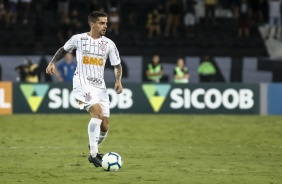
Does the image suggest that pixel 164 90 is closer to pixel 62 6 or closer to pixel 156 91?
pixel 156 91

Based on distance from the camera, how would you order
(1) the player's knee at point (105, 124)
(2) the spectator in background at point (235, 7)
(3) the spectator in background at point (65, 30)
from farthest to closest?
(2) the spectator in background at point (235, 7) → (3) the spectator in background at point (65, 30) → (1) the player's knee at point (105, 124)

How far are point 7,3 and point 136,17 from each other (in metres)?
5.41

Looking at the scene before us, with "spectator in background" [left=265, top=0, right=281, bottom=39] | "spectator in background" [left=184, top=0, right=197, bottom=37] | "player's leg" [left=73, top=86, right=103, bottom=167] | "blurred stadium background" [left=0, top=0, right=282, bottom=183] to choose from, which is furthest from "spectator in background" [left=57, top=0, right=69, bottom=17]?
"player's leg" [left=73, top=86, right=103, bottom=167]

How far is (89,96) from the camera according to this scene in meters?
12.2

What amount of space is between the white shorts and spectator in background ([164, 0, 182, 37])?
66.1 ft

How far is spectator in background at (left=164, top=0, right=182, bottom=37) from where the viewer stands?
32312 mm

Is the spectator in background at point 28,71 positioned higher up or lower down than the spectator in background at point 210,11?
lower down

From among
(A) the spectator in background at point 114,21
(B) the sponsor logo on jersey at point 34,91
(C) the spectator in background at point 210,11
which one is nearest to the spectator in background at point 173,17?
(C) the spectator in background at point 210,11

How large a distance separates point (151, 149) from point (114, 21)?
16.6 m

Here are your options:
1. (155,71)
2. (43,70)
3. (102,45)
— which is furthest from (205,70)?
(102,45)

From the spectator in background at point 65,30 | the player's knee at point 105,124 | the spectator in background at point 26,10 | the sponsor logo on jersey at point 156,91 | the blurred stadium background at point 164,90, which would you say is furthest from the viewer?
the spectator in background at point 26,10

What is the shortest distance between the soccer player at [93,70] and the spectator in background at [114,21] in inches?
759

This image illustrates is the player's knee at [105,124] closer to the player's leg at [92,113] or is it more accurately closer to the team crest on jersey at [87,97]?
the player's leg at [92,113]

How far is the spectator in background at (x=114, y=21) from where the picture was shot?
104 feet
